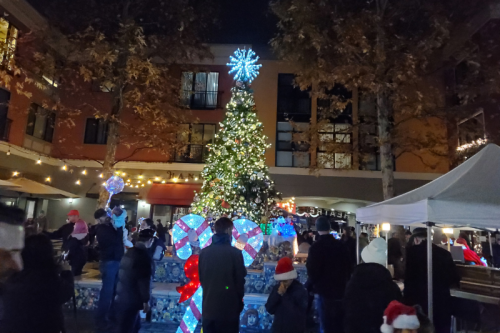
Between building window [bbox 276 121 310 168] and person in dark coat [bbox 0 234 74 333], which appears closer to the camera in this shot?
person in dark coat [bbox 0 234 74 333]

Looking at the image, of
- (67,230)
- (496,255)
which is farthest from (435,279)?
(496,255)

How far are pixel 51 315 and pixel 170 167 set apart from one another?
52.5ft

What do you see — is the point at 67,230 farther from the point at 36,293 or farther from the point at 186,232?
the point at 36,293

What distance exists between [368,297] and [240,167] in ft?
30.5

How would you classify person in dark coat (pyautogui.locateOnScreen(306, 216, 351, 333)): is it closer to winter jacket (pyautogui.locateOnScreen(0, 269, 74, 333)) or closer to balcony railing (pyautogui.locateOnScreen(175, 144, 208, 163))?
winter jacket (pyautogui.locateOnScreen(0, 269, 74, 333))

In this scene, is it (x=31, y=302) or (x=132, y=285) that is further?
(x=132, y=285)

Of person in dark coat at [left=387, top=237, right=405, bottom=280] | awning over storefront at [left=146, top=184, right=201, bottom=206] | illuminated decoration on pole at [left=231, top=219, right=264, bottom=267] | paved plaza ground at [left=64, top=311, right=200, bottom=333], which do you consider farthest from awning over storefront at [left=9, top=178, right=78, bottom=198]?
person in dark coat at [left=387, top=237, right=405, bottom=280]

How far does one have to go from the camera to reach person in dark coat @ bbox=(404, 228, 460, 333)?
16.4 feet

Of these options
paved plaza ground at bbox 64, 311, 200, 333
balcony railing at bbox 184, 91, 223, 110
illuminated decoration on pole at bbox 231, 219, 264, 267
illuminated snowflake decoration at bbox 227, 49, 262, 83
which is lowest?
paved plaza ground at bbox 64, 311, 200, 333

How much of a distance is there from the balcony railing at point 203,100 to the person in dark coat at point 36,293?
1690cm

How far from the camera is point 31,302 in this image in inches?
121

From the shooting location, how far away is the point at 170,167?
62.1 ft

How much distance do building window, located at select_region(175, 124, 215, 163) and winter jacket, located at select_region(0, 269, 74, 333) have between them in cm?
1580

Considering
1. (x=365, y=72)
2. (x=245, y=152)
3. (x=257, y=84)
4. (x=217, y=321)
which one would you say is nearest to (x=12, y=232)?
(x=217, y=321)
